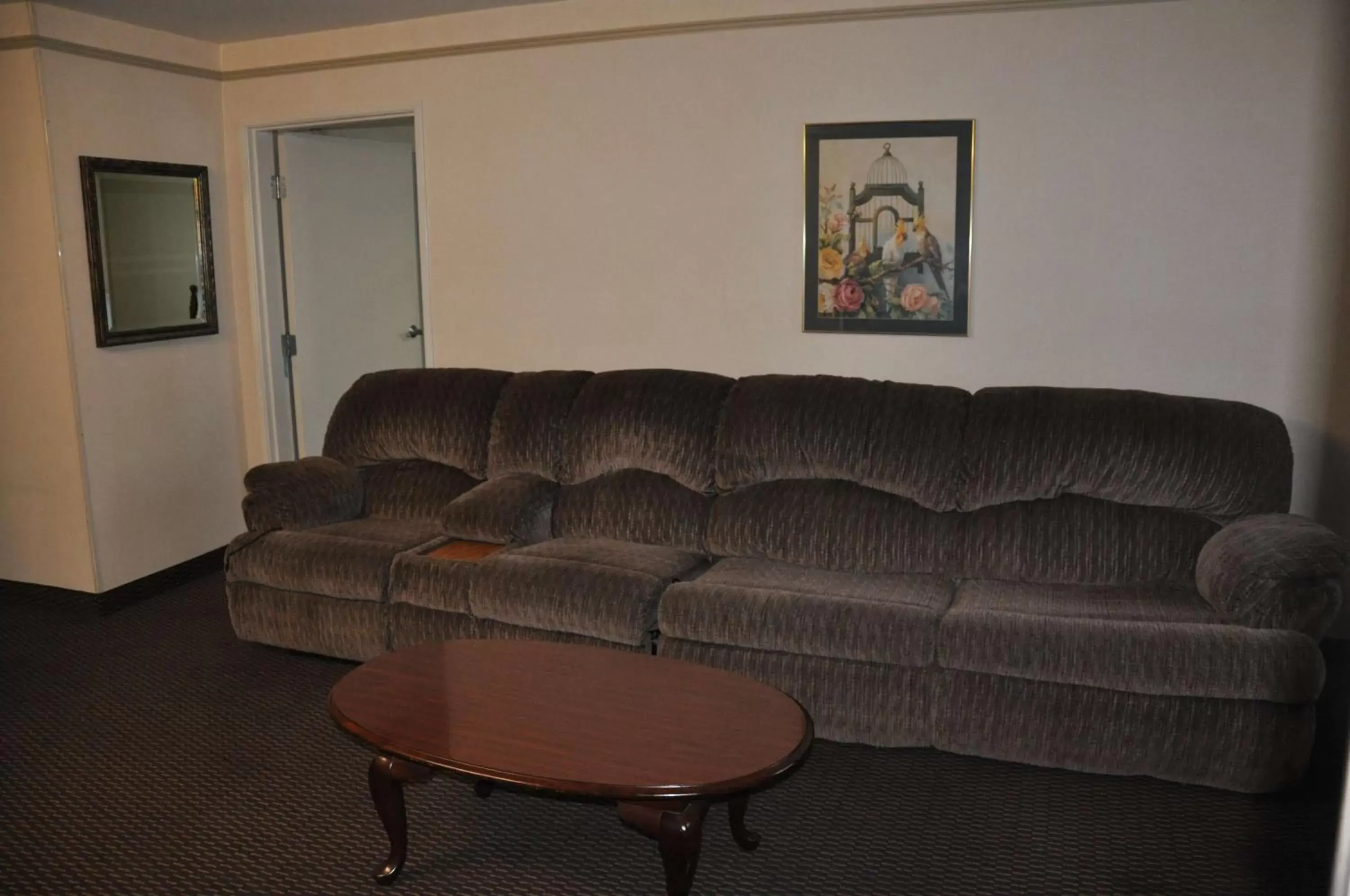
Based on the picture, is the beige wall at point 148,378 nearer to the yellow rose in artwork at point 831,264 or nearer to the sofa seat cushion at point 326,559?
the sofa seat cushion at point 326,559

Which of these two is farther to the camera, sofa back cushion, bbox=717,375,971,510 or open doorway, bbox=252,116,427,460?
open doorway, bbox=252,116,427,460

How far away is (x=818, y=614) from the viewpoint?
3.10 m

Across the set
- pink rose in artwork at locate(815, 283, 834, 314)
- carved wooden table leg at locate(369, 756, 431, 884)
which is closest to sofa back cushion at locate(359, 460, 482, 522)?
pink rose in artwork at locate(815, 283, 834, 314)

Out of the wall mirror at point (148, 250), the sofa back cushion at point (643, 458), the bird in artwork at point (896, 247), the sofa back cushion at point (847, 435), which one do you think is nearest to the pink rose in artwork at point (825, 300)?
the bird in artwork at point (896, 247)

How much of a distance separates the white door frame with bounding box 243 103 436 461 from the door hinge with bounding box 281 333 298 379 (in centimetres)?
3

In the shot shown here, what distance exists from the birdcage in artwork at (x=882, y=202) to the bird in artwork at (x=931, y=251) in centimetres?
4

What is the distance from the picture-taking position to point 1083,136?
3.70 meters

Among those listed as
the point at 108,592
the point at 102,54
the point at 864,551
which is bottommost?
the point at 108,592

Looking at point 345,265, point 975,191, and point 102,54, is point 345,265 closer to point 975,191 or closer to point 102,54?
point 102,54

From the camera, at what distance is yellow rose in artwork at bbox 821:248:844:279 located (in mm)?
4039

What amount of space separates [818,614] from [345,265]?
335 cm

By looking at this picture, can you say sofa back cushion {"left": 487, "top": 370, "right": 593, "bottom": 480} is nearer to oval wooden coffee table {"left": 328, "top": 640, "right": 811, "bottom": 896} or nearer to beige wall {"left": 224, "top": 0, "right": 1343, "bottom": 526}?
beige wall {"left": 224, "top": 0, "right": 1343, "bottom": 526}

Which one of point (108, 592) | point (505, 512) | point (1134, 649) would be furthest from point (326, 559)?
point (1134, 649)

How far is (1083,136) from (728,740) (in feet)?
8.29
